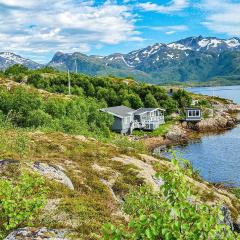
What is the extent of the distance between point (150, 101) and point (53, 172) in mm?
103465

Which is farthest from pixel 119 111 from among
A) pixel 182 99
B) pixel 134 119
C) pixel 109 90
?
pixel 182 99

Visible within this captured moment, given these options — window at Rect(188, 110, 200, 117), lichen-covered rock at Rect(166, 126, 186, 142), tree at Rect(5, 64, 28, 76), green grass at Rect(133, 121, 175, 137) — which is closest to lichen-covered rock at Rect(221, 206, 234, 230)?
green grass at Rect(133, 121, 175, 137)

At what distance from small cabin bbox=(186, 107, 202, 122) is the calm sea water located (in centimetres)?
1063

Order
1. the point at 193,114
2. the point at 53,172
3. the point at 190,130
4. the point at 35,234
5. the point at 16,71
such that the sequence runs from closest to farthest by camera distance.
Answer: the point at 35,234 → the point at 53,172 → the point at 190,130 → the point at 193,114 → the point at 16,71

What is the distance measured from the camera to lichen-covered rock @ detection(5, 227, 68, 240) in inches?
623

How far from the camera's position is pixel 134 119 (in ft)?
382

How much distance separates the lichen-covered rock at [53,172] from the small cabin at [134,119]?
247 feet

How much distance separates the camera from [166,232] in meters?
9.01

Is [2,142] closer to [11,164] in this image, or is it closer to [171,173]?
[11,164]

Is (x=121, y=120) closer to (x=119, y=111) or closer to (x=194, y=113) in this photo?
(x=119, y=111)

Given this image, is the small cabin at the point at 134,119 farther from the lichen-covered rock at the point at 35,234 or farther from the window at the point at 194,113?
the lichen-covered rock at the point at 35,234

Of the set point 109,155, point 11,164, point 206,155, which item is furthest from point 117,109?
point 11,164

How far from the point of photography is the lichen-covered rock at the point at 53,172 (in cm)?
2702

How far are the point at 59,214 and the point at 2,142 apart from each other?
16556mm
